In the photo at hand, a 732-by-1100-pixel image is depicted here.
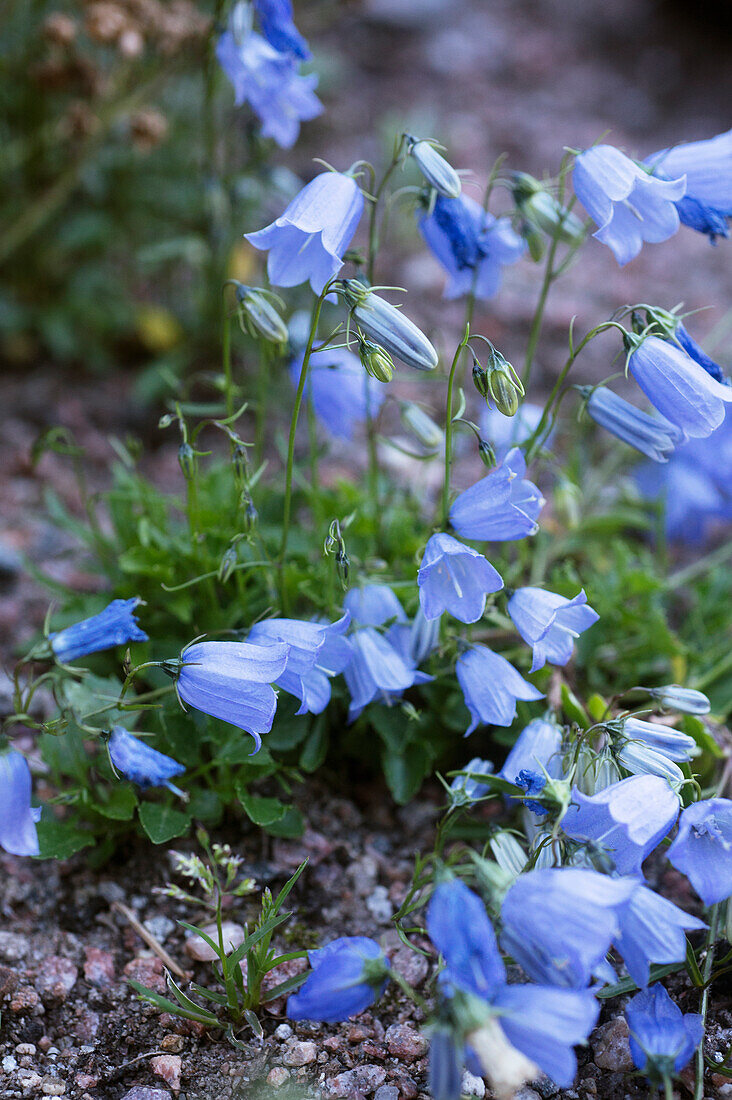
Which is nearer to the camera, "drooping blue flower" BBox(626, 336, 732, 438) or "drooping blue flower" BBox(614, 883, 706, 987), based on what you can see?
"drooping blue flower" BBox(614, 883, 706, 987)

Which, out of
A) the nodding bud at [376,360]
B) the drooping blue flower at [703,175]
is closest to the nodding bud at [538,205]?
the drooping blue flower at [703,175]

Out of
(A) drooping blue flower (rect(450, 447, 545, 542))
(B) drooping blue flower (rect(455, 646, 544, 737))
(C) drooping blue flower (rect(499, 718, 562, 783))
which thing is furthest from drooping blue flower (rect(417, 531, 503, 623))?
(C) drooping blue flower (rect(499, 718, 562, 783))

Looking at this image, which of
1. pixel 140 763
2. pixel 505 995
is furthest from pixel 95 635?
pixel 505 995

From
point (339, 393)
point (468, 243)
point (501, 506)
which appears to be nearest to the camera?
point (501, 506)

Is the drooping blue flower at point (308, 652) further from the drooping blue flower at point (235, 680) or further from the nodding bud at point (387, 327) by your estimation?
the nodding bud at point (387, 327)

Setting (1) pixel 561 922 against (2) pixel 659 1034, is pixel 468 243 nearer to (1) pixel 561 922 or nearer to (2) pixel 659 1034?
(1) pixel 561 922

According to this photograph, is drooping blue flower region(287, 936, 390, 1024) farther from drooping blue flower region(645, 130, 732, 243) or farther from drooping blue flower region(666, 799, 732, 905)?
drooping blue flower region(645, 130, 732, 243)
